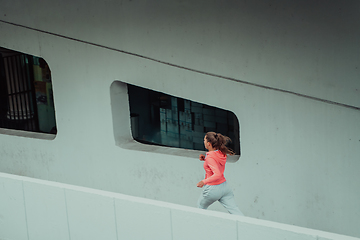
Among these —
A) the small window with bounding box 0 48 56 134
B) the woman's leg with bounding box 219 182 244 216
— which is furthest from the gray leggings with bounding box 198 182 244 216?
the small window with bounding box 0 48 56 134

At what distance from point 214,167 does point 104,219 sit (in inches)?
60.4

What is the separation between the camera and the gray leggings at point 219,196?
5641 millimetres

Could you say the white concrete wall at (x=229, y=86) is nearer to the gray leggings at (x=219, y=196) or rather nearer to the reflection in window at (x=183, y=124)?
the gray leggings at (x=219, y=196)

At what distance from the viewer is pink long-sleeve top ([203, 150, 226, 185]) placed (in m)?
5.57

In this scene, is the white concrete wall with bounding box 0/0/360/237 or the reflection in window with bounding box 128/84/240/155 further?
the reflection in window with bounding box 128/84/240/155

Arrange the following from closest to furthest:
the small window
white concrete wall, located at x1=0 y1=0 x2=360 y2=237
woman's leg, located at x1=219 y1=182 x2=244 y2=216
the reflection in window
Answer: woman's leg, located at x1=219 y1=182 x2=244 y2=216
white concrete wall, located at x1=0 y1=0 x2=360 y2=237
the reflection in window
the small window

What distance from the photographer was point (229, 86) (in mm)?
6859

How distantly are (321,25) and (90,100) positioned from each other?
14.4 ft

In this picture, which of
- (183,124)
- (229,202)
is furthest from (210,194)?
(183,124)

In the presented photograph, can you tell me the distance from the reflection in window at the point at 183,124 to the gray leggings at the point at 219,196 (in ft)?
11.7

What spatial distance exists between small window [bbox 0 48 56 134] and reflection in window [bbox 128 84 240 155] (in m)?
2.75

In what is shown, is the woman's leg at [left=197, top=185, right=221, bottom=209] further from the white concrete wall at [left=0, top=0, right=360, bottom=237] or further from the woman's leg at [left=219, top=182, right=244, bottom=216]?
the white concrete wall at [left=0, top=0, right=360, bottom=237]

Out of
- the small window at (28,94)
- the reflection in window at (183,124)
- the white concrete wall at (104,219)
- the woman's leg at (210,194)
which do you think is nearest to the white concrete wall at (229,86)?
the woman's leg at (210,194)

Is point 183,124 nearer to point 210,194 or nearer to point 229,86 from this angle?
point 229,86
